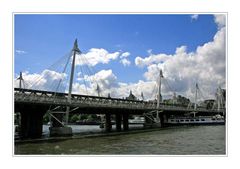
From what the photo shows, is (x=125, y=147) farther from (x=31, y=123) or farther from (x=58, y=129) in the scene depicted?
(x=31, y=123)

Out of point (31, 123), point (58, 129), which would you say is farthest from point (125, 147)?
point (31, 123)

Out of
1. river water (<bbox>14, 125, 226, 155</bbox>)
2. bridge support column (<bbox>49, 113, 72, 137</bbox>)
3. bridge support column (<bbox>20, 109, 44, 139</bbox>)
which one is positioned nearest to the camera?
river water (<bbox>14, 125, 226, 155</bbox>)

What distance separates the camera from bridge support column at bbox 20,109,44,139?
36.3 meters

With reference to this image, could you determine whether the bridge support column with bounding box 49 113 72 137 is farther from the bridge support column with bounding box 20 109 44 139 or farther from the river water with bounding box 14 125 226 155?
the river water with bounding box 14 125 226 155

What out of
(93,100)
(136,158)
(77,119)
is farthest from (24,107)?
(77,119)

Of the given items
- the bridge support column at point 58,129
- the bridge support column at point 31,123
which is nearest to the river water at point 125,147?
the bridge support column at point 58,129

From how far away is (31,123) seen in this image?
36750 millimetres

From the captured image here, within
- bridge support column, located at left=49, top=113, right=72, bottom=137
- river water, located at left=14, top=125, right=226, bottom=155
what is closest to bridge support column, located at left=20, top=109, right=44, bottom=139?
bridge support column, located at left=49, top=113, right=72, bottom=137

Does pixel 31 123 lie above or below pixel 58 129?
above

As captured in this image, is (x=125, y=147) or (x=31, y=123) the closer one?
(x=125, y=147)
